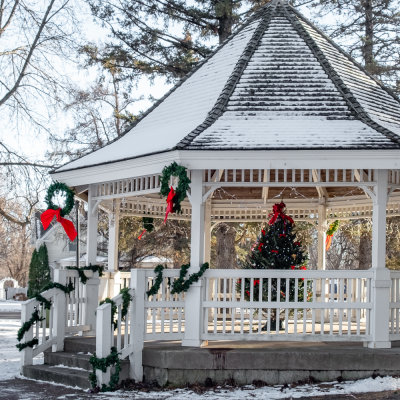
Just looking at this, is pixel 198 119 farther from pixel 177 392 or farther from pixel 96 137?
pixel 96 137

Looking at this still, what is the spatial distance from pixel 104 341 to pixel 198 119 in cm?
400

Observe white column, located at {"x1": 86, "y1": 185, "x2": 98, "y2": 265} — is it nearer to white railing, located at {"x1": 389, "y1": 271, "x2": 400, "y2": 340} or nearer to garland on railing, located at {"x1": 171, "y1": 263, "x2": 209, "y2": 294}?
garland on railing, located at {"x1": 171, "y1": 263, "x2": 209, "y2": 294}

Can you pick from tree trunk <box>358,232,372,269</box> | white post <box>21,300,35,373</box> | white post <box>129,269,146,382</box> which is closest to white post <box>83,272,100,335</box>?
white post <box>21,300,35,373</box>

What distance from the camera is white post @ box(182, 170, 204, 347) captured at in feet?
32.9

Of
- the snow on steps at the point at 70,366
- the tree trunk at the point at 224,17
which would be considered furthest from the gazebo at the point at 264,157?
the tree trunk at the point at 224,17

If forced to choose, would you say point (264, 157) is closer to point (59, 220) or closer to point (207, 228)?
point (59, 220)

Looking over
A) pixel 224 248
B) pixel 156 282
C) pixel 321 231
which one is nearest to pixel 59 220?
pixel 156 282

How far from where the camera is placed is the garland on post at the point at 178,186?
9.75 meters

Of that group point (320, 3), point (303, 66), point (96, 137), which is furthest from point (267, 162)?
point (96, 137)

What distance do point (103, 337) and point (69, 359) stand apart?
1.56 metres

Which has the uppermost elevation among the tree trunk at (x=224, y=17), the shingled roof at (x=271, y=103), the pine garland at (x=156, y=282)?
the tree trunk at (x=224, y=17)

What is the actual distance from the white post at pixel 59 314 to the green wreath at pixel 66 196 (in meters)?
1.12

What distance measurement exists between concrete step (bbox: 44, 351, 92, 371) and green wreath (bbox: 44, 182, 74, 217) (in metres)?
2.37

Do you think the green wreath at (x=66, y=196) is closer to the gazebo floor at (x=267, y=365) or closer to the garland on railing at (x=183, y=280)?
the garland on railing at (x=183, y=280)
